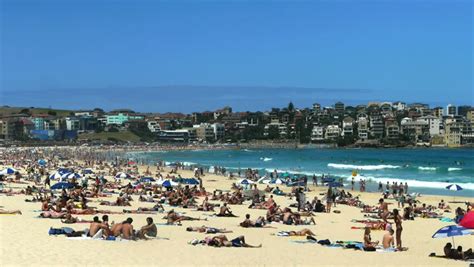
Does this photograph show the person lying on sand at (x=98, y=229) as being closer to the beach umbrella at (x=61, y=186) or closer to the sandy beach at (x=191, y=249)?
the sandy beach at (x=191, y=249)

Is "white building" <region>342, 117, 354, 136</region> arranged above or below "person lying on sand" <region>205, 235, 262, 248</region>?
above

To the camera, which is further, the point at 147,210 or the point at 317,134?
the point at 317,134

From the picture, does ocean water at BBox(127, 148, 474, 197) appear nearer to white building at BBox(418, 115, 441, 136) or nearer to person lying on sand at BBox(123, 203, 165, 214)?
person lying on sand at BBox(123, 203, 165, 214)

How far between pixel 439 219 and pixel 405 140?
419 feet

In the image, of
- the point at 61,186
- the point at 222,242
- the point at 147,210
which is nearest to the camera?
the point at 222,242

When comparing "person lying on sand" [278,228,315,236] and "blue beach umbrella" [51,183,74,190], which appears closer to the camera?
"person lying on sand" [278,228,315,236]

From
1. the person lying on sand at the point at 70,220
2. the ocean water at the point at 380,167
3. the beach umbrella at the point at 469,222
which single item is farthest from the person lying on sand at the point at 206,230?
the ocean water at the point at 380,167

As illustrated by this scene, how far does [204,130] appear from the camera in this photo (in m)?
161

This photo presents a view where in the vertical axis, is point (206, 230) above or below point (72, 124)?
below

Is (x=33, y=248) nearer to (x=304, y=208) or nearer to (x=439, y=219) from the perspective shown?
(x=304, y=208)

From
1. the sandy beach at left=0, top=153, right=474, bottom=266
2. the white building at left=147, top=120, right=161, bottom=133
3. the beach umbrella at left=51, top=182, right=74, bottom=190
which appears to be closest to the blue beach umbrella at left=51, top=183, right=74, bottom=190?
the beach umbrella at left=51, top=182, right=74, bottom=190

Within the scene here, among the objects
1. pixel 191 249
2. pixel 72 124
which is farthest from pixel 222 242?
pixel 72 124

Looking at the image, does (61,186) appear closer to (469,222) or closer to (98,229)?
(98,229)

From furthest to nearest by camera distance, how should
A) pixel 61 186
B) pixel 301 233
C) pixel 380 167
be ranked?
pixel 380 167, pixel 61 186, pixel 301 233
